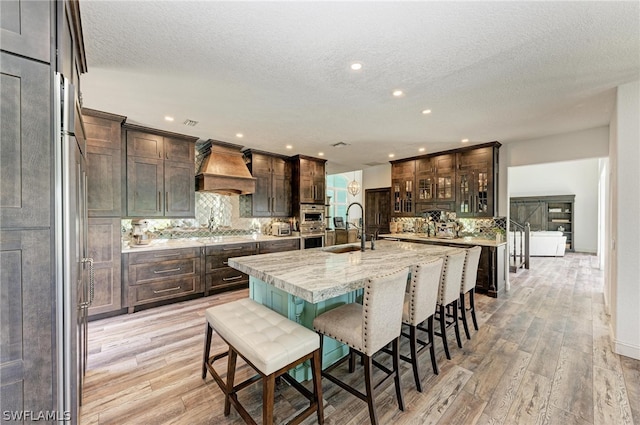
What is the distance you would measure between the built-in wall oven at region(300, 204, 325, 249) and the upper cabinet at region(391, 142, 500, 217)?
1.82 metres

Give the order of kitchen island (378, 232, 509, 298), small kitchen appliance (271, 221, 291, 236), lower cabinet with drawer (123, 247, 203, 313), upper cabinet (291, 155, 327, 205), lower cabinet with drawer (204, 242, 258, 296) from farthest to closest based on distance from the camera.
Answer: upper cabinet (291, 155, 327, 205)
small kitchen appliance (271, 221, 291, 236)
kitchen island (378, 232, 509, 298)
lower cabinet with drawer (204, 242, 258, 296)
lower cabinet with drawer (123, 247, 203, 313)

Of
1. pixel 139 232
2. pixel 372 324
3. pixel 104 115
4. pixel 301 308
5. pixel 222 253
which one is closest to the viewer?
pixel 372 324

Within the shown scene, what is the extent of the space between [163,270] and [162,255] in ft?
0.72

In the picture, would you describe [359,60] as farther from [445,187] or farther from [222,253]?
[445,187]

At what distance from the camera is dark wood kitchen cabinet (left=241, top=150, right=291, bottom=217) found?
5.22 metres

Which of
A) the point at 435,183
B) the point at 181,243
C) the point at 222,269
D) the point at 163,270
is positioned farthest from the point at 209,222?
the point at 435,183

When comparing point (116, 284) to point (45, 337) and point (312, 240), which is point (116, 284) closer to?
point (45, 337)

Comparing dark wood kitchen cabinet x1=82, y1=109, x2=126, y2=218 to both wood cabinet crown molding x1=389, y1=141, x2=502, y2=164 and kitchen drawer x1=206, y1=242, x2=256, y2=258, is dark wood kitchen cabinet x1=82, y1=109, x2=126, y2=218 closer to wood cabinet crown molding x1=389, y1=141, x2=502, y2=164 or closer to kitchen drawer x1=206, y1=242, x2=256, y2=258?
kitchen drawer x1=206, y1=242, x2=256, y2=258

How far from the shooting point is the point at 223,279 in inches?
172

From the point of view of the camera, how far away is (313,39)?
73.5 inches

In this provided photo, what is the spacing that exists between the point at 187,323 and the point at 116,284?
1.11 meters

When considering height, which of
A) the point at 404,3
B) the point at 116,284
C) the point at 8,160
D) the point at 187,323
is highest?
the point at 404,3

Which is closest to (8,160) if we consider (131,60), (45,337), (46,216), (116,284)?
(46,216)

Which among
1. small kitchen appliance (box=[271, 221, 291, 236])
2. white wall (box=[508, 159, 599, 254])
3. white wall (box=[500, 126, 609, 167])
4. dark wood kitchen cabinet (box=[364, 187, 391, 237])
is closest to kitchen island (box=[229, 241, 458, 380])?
small kitchen appliance (box=[271, 221, 291, 236])
